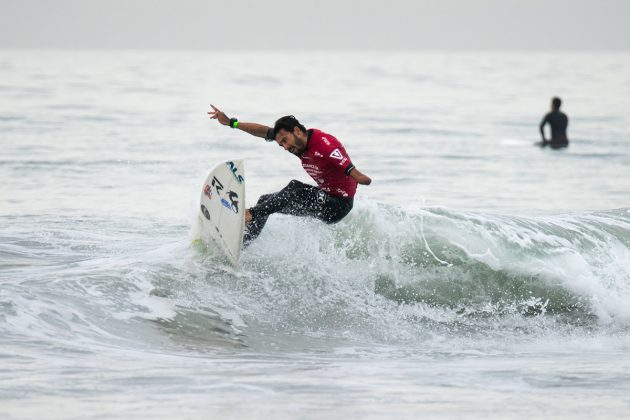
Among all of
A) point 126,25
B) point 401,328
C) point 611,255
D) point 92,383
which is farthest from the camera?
point 126,25

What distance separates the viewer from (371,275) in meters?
9.91

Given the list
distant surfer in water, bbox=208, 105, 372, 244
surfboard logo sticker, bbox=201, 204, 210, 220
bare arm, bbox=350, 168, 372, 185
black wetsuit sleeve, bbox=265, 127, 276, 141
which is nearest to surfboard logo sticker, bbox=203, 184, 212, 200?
surfboard logo sticker, bbox=201, 204, 210, 220

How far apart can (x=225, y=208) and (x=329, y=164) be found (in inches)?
45.4

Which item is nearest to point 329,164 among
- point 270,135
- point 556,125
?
point 270,135

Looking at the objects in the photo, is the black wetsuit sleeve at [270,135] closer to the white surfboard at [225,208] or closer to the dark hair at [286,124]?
the dark hair at [286,124]

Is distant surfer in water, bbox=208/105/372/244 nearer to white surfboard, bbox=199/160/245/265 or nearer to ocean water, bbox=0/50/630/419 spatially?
white surfboard, bbox=199/160/245/265

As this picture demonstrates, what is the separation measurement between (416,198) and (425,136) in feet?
35.6

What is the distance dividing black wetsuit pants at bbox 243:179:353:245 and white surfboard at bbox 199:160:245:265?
24 cm

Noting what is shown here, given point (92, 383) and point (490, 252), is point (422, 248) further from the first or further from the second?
point (92, 383)

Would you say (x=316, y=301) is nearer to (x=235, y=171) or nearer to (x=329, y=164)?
(x=329, y=164)

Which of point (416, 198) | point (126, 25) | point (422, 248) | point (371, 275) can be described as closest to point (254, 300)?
point (371, 275)

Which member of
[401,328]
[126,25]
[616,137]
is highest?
[126,25]

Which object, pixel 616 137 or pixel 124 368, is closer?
pixel 124 368

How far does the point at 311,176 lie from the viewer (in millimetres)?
9266
